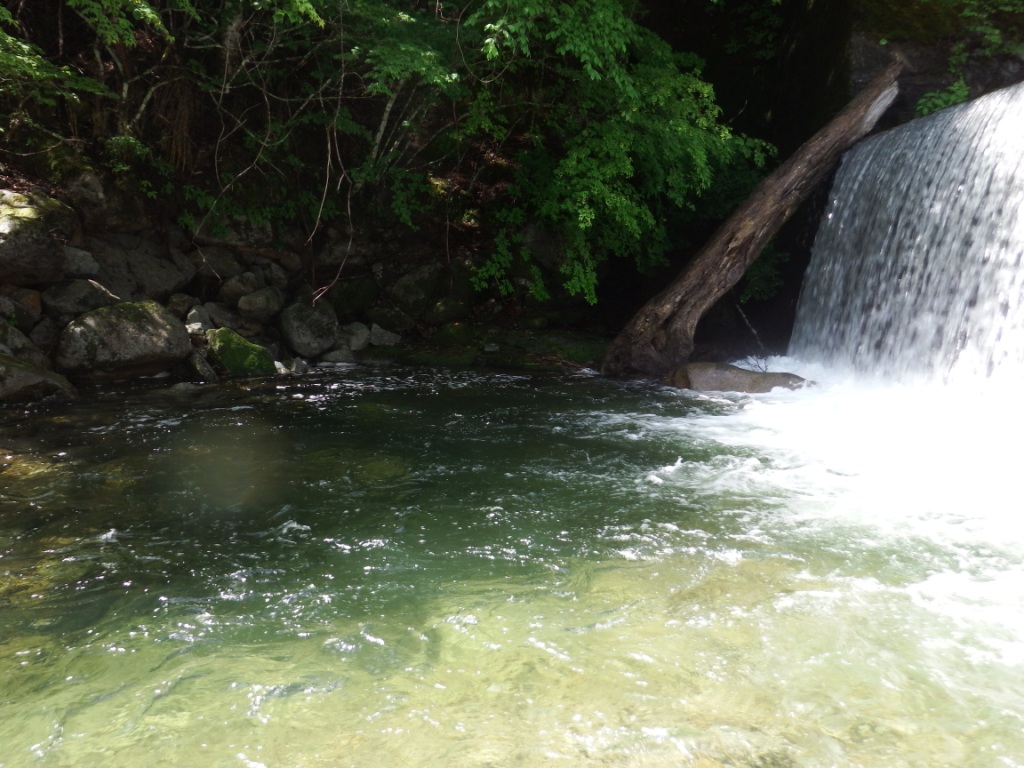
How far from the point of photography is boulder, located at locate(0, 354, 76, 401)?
766 centimetres

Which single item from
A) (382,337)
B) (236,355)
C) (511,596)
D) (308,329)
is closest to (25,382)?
(236,355)

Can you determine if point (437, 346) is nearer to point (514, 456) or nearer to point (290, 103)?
point (290, 103)

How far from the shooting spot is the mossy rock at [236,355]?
9.62 m

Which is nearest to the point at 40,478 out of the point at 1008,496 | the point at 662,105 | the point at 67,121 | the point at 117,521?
the point at 117,521

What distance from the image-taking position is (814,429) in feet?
23.6

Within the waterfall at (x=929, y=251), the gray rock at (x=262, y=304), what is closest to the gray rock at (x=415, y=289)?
the gray rock at (x=262, y=304)

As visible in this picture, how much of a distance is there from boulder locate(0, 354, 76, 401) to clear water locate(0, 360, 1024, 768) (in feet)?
2.15

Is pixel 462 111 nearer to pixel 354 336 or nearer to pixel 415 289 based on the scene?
pixel 415 289

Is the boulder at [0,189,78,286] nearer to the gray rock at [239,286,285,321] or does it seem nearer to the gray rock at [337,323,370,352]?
the gray rock at [239,286,285,321]

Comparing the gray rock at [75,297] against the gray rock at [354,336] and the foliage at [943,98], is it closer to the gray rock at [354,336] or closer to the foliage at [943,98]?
the gray rock at [354,336]

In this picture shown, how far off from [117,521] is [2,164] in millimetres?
6761

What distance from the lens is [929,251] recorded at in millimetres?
8758

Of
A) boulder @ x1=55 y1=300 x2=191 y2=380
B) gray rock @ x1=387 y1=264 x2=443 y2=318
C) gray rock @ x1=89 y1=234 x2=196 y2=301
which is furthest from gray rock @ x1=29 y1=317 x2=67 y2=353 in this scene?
gray rock @ x1=387 y1=264 x2=443 y2=318

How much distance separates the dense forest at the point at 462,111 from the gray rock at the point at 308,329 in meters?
1.29
